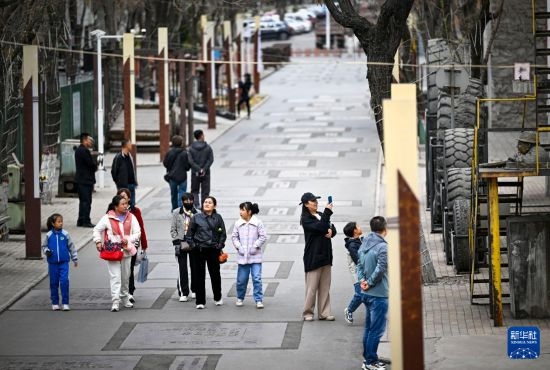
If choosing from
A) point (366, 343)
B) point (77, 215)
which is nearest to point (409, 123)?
point (366, 343)

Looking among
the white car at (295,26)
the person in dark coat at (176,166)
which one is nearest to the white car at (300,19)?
the white car at (295,26)

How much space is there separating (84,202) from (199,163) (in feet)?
8.14

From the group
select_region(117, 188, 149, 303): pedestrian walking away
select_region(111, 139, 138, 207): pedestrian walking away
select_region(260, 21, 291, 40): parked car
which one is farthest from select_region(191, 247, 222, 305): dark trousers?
select_region(260, 21, 291, 40): parked car

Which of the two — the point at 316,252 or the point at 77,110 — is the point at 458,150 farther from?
the point at 77,110

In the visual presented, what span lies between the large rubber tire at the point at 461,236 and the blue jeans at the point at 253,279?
3.58 m

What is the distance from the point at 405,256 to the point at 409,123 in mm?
1020

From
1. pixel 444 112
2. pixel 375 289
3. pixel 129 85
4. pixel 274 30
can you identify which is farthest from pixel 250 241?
pixel 274 30

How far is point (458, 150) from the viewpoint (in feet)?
81.7

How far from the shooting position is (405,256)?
1095cm

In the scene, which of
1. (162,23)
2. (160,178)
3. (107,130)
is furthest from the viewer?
(162,23)

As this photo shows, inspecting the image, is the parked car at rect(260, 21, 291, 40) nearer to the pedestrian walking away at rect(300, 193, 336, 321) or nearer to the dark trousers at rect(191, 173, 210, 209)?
the dark trousers at rect(191, 173, 210, 209)

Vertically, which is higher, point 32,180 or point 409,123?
point 409,123

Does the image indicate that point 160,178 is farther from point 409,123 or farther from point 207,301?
point 409,123

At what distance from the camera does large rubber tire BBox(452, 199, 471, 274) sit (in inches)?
863
